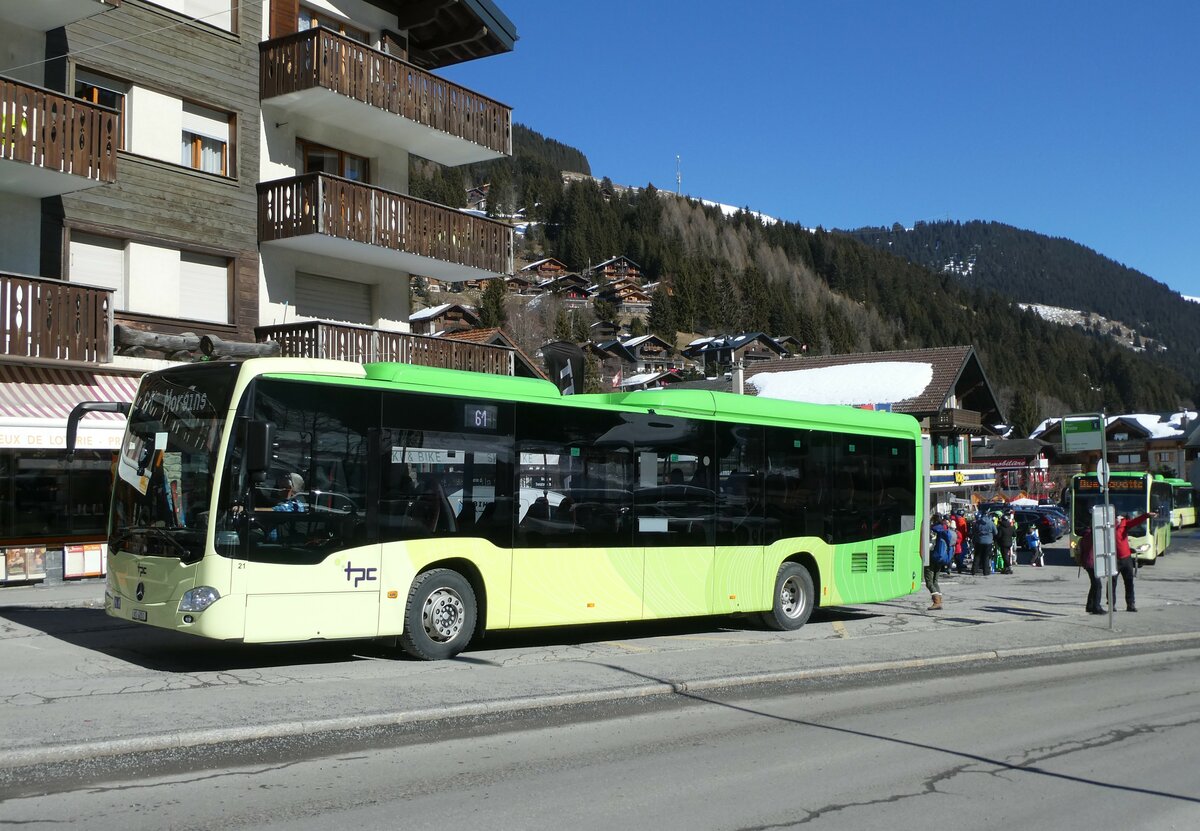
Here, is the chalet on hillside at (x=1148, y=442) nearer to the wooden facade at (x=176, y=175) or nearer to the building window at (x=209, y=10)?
the wooden facade at (x=176, y=175)

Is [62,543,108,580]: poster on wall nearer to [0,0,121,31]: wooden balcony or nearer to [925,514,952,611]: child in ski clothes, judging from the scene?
[0,0,121,31]: wooden balcony

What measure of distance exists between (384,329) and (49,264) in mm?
7111

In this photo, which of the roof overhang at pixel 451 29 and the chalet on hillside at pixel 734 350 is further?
the chalet on hillside at pixel 734 350

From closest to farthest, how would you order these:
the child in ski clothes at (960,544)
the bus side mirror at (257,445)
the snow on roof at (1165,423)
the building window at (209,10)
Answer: the bus side mirror at (257,445), the building window at (209,10), the child in ski clothes at (960,544), the snow on roof at (1165,423)

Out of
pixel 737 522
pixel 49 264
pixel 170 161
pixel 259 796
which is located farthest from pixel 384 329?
pixel 259 796

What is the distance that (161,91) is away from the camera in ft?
68.4

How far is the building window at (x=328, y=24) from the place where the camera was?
24062 mm

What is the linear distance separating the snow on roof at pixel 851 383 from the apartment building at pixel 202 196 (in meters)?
34.0

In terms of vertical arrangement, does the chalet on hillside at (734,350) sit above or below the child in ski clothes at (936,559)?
above

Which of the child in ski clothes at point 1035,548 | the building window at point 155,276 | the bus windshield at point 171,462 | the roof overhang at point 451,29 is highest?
the roof overhang at point 451,29

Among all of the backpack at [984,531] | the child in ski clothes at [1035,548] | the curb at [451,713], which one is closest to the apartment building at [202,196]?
the curb at [451,713]

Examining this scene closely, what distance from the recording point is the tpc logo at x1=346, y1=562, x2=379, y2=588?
11.2 meters

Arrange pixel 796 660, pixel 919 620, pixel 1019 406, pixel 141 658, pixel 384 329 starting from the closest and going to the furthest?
pixel 141 658, pixel 796 660, pixel 919 620, pixel 384 329, pixel 1019 406

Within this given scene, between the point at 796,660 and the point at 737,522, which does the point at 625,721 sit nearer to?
the point at 796,660
